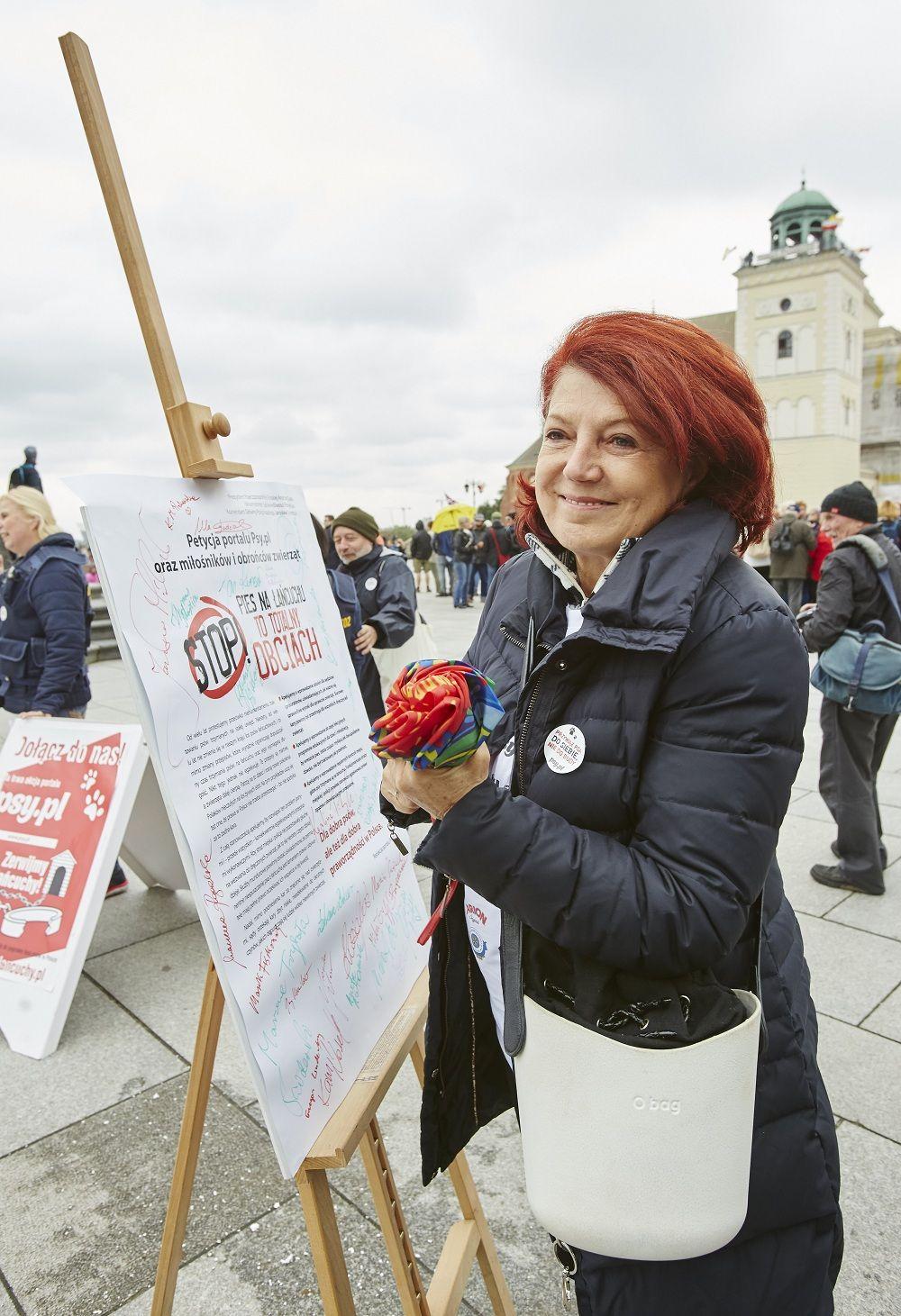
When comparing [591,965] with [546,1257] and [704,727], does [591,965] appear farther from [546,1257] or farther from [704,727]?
[546,1257]

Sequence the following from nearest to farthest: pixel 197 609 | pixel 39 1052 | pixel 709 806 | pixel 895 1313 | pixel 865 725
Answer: pixel 709 806
pixel 197 609
pixel 895 1313
pixel 39 1052
pixel 865 725

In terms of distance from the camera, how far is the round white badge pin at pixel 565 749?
1.12 metres

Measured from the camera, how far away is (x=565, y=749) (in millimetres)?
1132

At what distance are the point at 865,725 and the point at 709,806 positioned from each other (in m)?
3.22

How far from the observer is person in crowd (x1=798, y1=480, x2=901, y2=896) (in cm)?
371

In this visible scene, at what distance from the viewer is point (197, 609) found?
Answer: 1.51 metres

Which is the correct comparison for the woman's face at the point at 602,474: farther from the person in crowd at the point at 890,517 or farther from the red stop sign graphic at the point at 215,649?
the person in crowd at the point at 890,517

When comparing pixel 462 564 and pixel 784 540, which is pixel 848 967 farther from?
pixel 462 564

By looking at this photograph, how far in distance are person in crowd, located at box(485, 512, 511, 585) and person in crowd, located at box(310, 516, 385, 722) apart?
341 inches

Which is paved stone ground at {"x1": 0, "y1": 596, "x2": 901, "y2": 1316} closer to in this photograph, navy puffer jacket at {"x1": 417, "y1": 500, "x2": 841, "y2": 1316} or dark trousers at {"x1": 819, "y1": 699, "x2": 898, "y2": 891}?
dark trousers at {"x1": 819, "y1": 699, "x2": 898, "y2": 891}

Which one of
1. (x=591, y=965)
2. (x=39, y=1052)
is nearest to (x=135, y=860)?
(x=39, y=1052)

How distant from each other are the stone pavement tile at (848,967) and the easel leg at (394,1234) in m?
2.01

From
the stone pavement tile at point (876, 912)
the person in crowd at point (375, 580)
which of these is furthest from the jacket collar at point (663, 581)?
the person in crowd at point (375, 580)

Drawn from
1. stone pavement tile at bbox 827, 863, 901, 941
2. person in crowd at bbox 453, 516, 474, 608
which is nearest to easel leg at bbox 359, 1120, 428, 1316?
stone pavement tile at bbox 827, 863, 901, 941
